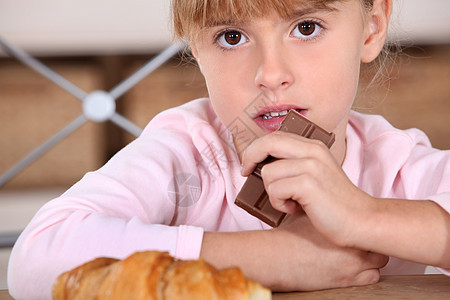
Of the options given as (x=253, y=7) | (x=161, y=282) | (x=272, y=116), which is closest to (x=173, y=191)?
(x=272, y=116)

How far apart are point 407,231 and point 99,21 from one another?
6.30 feet

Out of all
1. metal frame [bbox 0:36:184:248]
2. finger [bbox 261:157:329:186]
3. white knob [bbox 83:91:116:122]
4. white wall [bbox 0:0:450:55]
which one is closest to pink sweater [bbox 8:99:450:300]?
finger [bbox 261:157:329:186]

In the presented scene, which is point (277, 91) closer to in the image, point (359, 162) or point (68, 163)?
point (359, 162)

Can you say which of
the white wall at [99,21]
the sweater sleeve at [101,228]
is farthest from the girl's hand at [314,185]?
the white wall at [99,21]

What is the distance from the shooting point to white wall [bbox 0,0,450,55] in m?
2.30

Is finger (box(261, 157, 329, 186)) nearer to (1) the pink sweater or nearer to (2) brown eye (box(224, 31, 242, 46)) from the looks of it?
(1) the pink sweater

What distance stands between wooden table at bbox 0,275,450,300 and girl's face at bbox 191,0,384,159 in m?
0.27

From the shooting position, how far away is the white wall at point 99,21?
2303 mm

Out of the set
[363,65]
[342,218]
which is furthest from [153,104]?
[342,218]

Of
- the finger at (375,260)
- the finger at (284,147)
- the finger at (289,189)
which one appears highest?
the finger at (284,147)

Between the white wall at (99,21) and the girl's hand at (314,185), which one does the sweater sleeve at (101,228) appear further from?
the white wall at (99,21)

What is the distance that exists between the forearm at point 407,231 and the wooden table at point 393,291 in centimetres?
3

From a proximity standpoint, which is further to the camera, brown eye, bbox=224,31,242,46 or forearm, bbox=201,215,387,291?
brown eye, bbox=224,31,242,46

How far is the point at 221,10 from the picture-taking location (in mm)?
801
